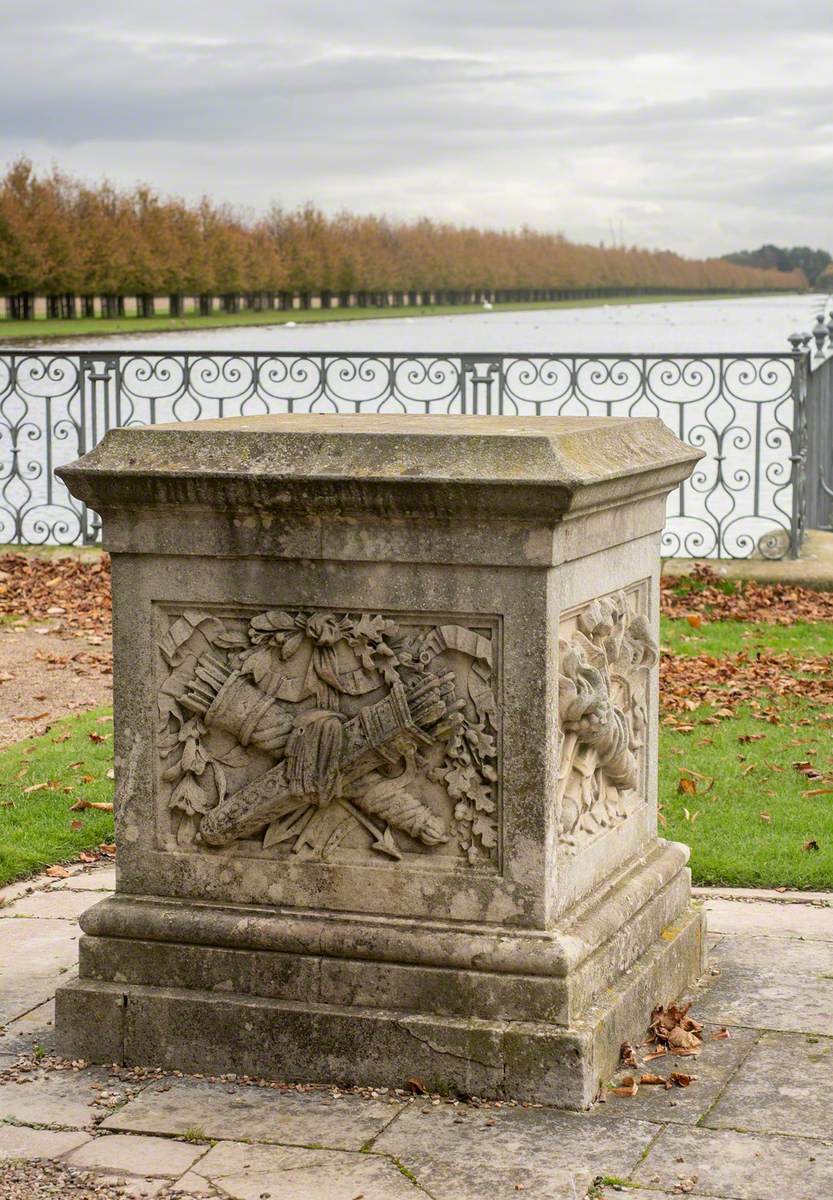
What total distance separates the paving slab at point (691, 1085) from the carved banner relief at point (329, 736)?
66 cm

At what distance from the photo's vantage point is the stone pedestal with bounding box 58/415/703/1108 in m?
3.74

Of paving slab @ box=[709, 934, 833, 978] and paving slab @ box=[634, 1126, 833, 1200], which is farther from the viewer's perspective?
paving slab @ box=[709, 934, 833, 978]

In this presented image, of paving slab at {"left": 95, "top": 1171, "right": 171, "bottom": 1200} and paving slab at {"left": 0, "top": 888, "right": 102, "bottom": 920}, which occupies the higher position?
paving slab at {"left": 95, "top": 1171, "right": 171, "bottom": 1200}

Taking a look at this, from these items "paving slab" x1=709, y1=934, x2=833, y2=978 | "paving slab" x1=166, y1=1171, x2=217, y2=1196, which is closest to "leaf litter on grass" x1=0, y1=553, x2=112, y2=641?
"paving slab" x1=709, y1=934, x2=833, y2=978

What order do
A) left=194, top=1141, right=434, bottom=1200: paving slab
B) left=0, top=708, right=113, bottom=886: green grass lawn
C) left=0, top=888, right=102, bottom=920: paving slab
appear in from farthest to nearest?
left=0, top=708, right=113, bottom=886: green grass lawn < left=0, top=888, right=102, bottom=920: paving slab < left=194, top=1141, right=434, bottom=1200: paving slab

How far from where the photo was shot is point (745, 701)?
845 cm

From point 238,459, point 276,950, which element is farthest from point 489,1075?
point 238,459

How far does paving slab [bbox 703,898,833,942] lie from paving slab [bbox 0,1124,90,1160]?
2.29m

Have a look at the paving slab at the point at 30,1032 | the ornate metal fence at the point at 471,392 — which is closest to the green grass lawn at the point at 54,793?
the paving slab at the point at 30,1032

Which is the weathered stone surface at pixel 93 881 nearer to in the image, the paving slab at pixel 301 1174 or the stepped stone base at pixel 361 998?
the stepped stone base at pixel 361 998

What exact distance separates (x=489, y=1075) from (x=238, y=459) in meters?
1.59

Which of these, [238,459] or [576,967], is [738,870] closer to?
[576,967]

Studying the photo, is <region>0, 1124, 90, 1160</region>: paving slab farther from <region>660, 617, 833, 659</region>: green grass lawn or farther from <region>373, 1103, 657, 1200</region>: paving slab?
<region>660, 617, 833, 659</region>: green grass lawn

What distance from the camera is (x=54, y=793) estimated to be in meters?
6.70
